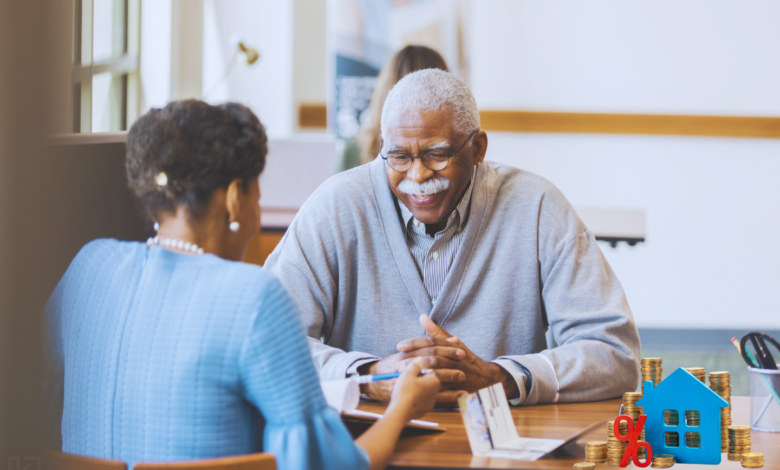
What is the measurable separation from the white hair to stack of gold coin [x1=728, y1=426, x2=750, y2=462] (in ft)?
2.43

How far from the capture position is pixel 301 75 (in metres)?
4.51

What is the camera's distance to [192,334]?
0.77m

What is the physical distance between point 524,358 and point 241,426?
1.89ft

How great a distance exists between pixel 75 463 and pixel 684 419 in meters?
0.77

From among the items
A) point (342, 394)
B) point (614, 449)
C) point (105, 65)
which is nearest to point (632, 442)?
point (614, 449)

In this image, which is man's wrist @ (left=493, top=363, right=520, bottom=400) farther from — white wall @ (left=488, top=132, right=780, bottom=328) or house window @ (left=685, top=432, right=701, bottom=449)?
white wall @ (left=488, top=132, right=780, bottom=328)

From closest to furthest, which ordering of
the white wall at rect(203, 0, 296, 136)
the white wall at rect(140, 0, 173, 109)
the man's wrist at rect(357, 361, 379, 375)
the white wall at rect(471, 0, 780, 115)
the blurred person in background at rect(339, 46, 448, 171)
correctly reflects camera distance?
the man's wrist at rect(357, 361, 379, 375), the blurred person in background at rect(339, 46, 448, 171), the white wall at rect(140, 0, 173, 109), the white wall at rect(203, 0, 296, 136), the white wall at rect(471, 0, 780, 115)

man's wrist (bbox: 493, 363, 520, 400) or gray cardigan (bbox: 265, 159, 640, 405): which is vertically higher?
gray cardigan (bbox: 265, 159, 640, 405)

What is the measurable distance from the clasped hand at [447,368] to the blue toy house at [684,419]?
23 cm

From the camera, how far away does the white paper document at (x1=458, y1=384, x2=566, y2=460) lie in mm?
878

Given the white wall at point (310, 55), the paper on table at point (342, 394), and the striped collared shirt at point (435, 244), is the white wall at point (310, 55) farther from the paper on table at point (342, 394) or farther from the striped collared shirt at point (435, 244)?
the paper on table at point (342, 394)

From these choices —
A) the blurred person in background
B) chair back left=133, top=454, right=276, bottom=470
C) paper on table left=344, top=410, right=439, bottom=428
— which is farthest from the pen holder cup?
the blurred person in background

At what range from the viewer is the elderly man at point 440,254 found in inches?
54.9

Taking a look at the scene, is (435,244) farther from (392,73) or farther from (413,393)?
(392,73)
